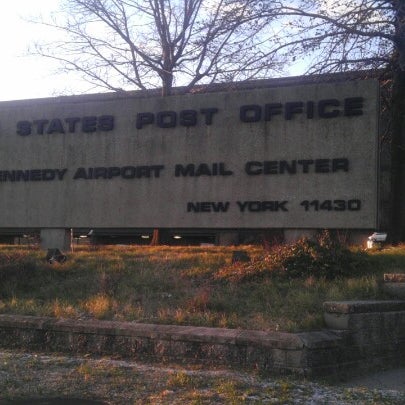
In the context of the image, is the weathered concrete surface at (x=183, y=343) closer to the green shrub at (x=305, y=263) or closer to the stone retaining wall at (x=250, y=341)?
the stone retaining wall at (x=250, y=341)

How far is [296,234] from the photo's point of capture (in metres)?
11.6

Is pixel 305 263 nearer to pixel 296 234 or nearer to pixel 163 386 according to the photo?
pixel 296 234

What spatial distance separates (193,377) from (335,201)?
19.7ft

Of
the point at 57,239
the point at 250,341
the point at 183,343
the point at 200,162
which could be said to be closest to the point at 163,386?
the point at 183,343

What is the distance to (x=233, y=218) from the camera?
12.1 m

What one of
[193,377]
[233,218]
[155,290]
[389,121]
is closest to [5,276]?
[155,290]

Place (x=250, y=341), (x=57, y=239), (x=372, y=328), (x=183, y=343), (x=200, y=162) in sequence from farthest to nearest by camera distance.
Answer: (x=57, y=239), (x=200, y=162), (x=372, y=328), (x=183, y=343), (x=250, y=341)

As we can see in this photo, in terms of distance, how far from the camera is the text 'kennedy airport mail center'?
37.1ft

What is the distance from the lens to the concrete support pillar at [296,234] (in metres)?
11.5

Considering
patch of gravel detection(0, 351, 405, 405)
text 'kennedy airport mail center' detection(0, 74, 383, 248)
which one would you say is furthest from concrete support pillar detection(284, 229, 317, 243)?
patch of gravel detection(0, 351, 405, 405)

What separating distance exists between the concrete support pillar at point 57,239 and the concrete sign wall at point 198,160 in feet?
0.50

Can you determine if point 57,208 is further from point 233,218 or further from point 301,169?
point 301,169

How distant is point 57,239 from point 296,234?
5241 mm

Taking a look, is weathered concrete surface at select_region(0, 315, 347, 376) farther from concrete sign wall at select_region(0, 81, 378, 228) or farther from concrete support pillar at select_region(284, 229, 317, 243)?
concrete sign wall at select_region(0, 81, 378, 228)
